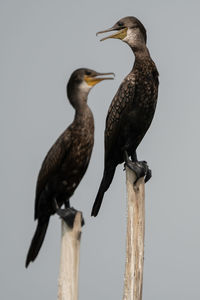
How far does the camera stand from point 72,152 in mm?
9070

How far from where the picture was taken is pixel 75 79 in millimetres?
9062

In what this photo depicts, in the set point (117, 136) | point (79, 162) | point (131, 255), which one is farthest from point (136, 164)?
point (79, 162)

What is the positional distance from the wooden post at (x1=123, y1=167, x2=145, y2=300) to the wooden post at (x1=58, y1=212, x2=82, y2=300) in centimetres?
159

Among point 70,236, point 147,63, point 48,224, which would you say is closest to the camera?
point 70,236

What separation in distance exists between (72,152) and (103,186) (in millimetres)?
2205

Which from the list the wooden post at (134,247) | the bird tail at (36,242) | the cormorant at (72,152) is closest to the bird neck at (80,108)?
the cormorant at (72,152)

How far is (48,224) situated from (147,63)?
2619mm

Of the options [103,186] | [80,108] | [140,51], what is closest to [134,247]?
[103,186]

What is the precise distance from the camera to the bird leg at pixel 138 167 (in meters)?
10.6

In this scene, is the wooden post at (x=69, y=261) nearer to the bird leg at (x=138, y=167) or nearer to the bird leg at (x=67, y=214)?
the bird leg at (x=67, y=214)

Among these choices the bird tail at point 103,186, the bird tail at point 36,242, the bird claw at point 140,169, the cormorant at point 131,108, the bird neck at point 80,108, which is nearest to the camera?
the bird neck at point 80,108

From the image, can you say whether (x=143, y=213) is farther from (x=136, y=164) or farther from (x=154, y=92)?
(x=154, y=92)

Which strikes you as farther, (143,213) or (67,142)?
(143,213)

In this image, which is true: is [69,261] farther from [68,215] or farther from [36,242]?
[36,242]
